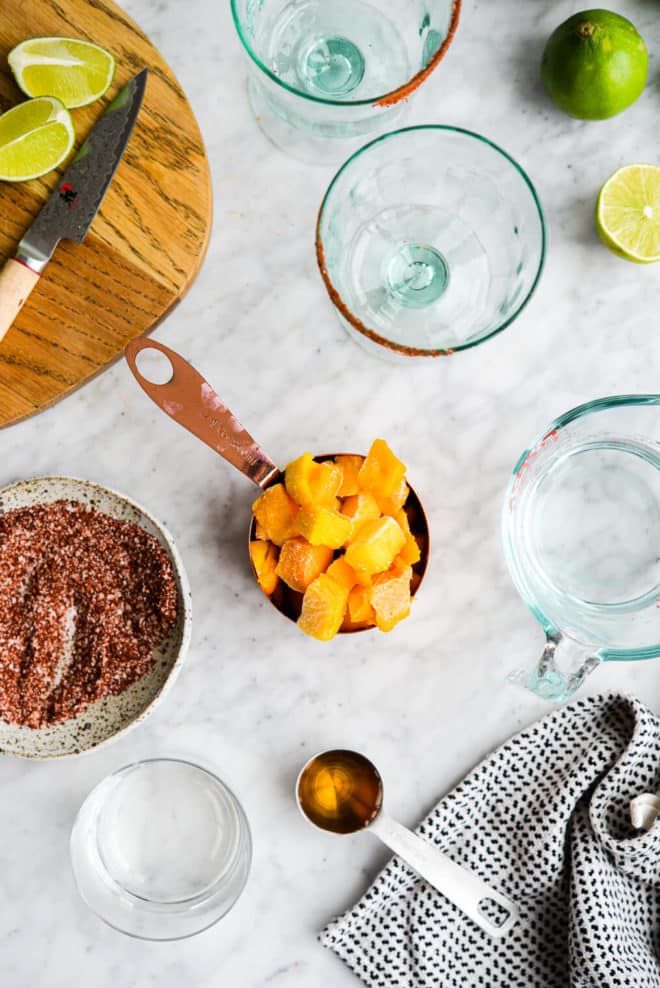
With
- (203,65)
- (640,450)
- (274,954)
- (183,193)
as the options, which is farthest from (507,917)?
(203,65)

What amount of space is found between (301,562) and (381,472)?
15cm

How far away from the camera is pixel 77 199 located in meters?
1.05

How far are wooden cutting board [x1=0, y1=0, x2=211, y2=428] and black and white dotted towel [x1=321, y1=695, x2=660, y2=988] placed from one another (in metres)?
0.77

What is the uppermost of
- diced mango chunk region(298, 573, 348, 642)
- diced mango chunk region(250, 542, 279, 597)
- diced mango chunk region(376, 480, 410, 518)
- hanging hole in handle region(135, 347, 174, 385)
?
diced mango chunk region(376, 480, 410, 518)

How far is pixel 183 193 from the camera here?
1090 millimetres

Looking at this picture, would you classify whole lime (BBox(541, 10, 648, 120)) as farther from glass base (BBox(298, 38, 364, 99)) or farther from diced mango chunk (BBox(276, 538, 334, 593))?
diced mango chunk (BBox(276, 538, 334, 593))

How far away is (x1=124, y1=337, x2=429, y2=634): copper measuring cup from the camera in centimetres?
105

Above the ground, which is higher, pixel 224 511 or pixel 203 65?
pixel 203 65

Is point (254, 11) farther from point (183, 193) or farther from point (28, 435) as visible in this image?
point (28, 435)

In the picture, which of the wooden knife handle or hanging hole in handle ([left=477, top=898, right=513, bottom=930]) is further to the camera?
hanging hole in handle ([left=477, top=898, right=513, bottom=930])

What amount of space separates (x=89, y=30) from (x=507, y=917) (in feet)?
4.26

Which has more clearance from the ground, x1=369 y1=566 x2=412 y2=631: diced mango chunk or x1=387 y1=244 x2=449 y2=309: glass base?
x1=387 y1=244 x2=449 y2=309: glass base

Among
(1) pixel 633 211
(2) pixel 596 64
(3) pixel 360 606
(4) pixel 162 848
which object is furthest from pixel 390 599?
(2) pixel 596 64

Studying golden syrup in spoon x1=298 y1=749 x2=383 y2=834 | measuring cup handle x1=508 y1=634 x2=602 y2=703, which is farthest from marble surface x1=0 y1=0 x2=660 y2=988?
measuring cup handle x1=508 y1=634 x2=602 y2=703
